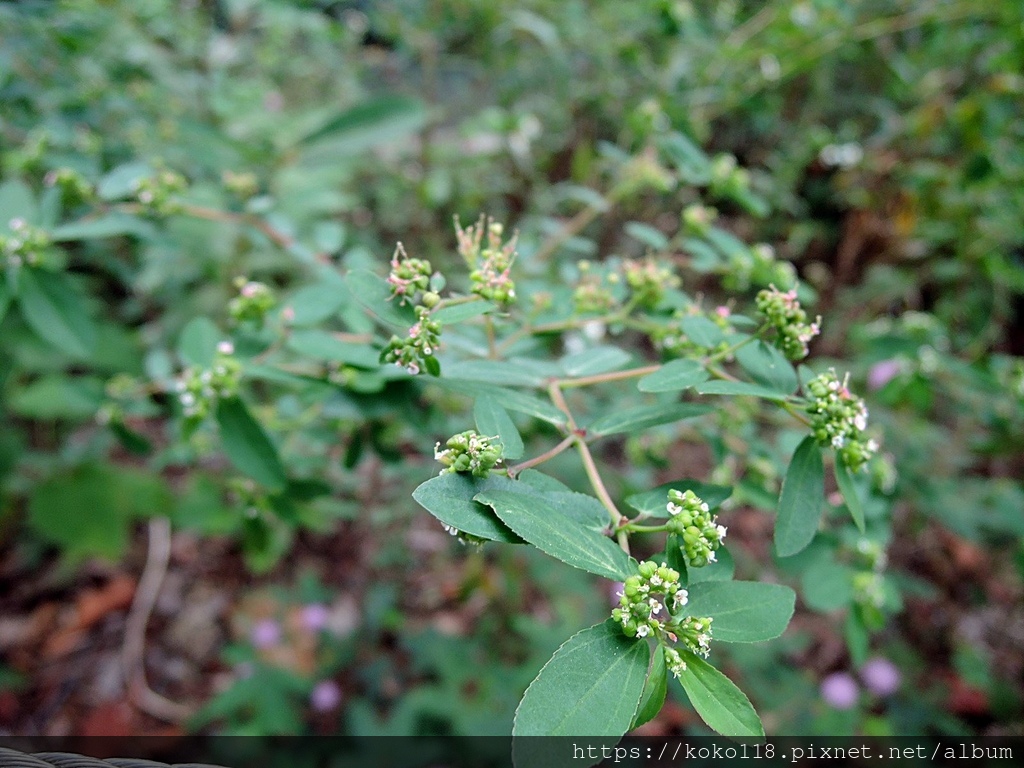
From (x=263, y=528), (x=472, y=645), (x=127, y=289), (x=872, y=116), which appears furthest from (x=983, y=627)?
(x=127, y=289)

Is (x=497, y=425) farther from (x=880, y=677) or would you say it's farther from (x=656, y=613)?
(x=880, y=677)

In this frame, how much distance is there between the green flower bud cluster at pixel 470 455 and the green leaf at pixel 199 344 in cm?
69

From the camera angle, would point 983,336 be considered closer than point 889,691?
No

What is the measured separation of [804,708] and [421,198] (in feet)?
7.19

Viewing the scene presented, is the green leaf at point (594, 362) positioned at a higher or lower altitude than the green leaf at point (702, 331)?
lower

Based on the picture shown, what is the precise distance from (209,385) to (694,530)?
808 mm

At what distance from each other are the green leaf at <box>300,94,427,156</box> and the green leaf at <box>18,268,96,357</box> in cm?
96

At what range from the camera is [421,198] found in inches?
97.5

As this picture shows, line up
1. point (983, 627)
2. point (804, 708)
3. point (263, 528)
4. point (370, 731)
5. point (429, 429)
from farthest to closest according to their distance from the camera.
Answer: point (983, 627) < point (804, 708) < point (370, 731) < point (263, 528) < point (429, 429)

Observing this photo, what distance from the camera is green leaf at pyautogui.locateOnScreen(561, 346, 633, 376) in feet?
3.33

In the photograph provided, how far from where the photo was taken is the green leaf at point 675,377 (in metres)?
0.82

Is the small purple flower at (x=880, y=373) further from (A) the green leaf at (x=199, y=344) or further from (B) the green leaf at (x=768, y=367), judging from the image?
(A) the green leaf at (x=199, y=344)

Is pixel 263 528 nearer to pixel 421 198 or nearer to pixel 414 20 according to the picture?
pixel 421 198

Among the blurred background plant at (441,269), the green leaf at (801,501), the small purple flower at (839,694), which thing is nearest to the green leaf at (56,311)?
the blurred background plant at (441,269)
